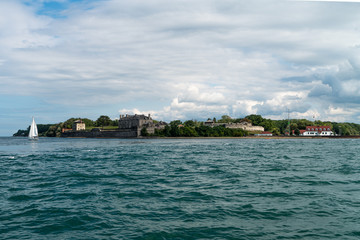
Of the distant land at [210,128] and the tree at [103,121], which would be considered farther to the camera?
the tree at [103,121]

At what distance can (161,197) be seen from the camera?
1198 cm

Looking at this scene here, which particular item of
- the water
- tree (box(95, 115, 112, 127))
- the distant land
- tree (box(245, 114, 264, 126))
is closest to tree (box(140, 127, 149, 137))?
the distant land

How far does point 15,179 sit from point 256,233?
14.4 meters

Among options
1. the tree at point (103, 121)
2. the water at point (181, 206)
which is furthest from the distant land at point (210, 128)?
the water at point (181, 206)

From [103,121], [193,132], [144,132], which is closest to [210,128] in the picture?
[193,132]

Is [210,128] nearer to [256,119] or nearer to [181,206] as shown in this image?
[256,119]

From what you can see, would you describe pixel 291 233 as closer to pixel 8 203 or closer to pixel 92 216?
pixel 92 216

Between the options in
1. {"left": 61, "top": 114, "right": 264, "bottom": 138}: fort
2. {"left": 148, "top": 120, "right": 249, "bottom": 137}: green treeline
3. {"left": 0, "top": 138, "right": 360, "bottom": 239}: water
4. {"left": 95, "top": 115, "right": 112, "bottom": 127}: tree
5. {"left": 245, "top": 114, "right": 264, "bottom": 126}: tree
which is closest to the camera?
{"left": 0, "top": 138, "right": 360, "bottom": 239}: water

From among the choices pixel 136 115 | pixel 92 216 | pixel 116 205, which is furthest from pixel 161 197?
pixel 136 115

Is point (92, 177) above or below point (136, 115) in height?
below

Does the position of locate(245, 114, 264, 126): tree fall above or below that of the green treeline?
above

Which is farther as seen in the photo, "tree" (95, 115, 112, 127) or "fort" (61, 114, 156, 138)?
"tree" (95, 115, 112, 127)

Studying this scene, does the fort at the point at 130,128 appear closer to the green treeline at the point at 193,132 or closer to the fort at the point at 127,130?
the fort at the point at 127,130

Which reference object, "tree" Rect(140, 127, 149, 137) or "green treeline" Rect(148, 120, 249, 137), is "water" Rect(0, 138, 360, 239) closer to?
"green treeline" Rect(148, 120, 249, 137)
